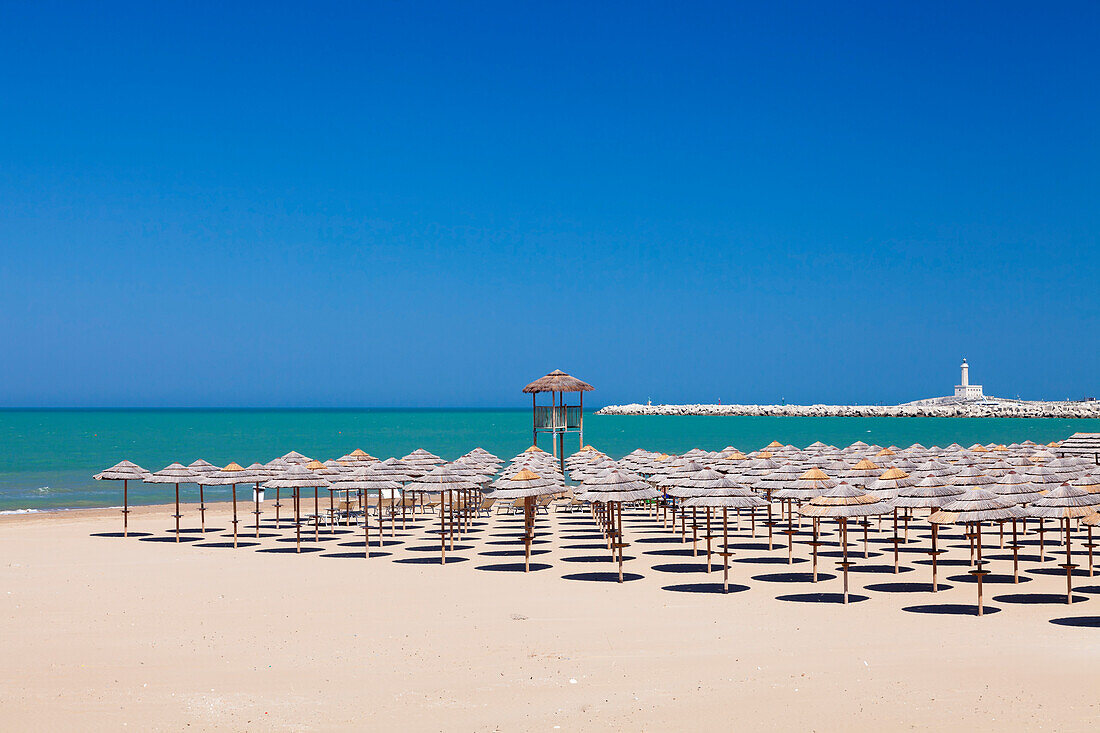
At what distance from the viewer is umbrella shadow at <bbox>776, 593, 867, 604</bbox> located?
15445 mm

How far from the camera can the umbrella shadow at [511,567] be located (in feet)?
63.4

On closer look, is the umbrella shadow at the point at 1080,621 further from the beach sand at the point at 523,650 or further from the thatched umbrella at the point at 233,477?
the thatched umbrella at the point at 233,477

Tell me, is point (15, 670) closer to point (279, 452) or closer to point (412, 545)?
point (412, 545)

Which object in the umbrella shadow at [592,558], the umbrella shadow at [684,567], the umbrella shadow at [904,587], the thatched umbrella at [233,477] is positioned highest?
the thatched umbrella at [233,477]

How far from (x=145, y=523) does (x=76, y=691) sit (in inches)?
818

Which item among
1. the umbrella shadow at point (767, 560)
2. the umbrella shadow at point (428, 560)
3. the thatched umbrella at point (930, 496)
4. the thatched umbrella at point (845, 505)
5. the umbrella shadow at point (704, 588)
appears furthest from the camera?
the umbrella shadow at point (428, 560)

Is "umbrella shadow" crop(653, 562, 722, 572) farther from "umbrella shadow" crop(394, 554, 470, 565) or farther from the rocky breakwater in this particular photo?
the rocky breakwater

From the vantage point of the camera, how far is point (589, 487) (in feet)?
59.7

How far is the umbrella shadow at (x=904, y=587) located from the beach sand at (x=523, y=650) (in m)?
0.20

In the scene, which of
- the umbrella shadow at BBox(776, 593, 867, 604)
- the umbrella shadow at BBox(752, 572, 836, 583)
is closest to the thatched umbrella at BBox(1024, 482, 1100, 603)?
the umbrella shadow at BBox(776, 593, 867, 604)

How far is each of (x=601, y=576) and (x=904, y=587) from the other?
5449mm

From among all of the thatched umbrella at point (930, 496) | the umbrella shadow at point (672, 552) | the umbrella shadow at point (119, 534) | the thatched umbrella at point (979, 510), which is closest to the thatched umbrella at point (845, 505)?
the thatched umbrella at point (930, 496)

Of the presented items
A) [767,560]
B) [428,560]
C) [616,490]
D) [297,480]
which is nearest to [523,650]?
[616,490]

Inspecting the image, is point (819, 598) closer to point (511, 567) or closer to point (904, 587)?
point (904, 587)
